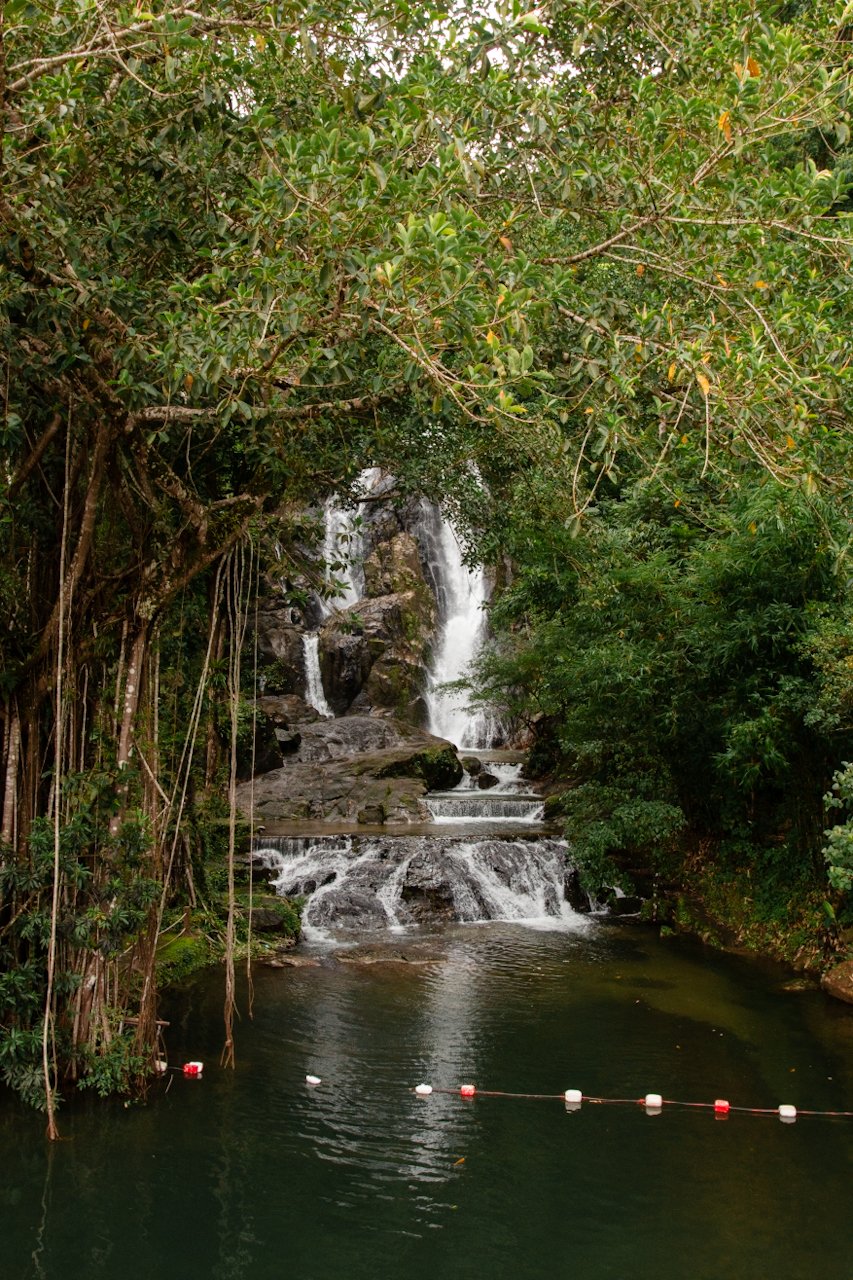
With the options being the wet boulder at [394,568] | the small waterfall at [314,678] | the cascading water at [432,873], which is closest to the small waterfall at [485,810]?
the cascading water at [432,873]

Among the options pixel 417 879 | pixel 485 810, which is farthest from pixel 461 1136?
pixel 485 810

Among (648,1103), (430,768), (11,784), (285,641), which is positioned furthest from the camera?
(285,641)

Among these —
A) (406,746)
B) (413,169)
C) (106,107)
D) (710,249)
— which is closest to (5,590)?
(106,107)

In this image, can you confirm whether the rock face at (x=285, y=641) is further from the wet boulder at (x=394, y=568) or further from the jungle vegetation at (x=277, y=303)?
the jungle vegetation at (x=277, y=303)

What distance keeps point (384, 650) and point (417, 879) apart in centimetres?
1223

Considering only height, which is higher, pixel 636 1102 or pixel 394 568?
pixel 394 568

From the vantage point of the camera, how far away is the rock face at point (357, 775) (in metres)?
16.1

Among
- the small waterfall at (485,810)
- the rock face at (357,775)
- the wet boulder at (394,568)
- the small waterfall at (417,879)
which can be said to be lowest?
the small waterfall at (417,879)

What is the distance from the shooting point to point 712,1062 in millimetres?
7113

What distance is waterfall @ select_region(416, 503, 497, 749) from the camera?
80.5 ft

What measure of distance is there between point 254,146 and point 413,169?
42.9 inches

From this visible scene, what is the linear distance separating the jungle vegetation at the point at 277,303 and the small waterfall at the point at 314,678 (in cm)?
1639

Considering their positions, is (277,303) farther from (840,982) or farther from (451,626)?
(451,626)

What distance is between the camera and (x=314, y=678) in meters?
24.0
